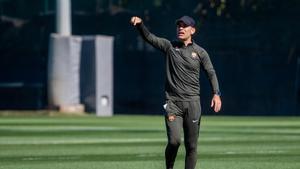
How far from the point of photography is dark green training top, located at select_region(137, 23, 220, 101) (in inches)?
553

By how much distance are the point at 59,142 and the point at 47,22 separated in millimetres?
24825

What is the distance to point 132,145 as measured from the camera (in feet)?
73.2

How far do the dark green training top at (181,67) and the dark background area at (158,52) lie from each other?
2878 centimetres

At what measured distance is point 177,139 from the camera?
1405 centimetres

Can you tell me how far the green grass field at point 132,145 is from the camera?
17.4 metres

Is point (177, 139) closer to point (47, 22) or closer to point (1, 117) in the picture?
point (1, 117)

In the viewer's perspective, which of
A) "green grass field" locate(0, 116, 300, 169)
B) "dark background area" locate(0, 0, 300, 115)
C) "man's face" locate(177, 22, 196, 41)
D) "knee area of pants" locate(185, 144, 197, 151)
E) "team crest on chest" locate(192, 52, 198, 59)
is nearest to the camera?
"man's face" locate(177, 22, 196, 41)

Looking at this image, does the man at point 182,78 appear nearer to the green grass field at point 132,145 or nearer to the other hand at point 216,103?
the other hand at point 216,103

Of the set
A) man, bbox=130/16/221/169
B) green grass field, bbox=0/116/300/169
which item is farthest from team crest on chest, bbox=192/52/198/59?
green grass field, bbox=0/116/300/169

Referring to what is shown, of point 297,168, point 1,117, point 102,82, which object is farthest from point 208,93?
point 297,168

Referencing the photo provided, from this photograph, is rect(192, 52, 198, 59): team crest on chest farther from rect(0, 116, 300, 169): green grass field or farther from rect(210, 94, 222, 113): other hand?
rect(0, 116, 300, 169): green grass field

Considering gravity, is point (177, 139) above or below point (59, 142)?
above

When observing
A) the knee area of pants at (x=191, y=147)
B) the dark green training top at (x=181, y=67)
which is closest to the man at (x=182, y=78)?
the dark green training top at (x=181, y=67)

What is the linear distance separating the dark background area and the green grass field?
11.0 meters
